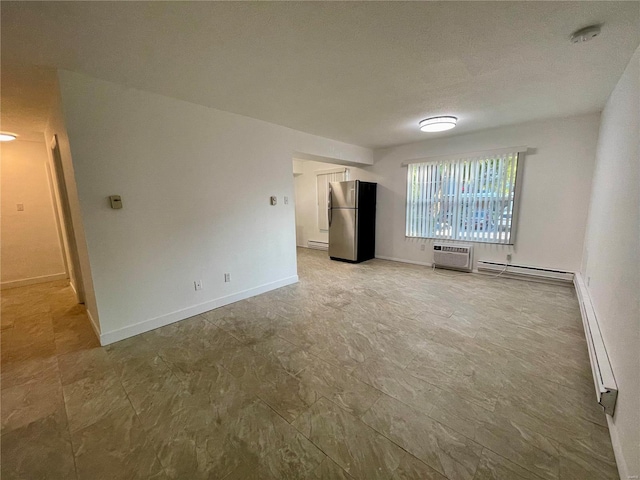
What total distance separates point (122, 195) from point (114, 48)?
1.22 metres

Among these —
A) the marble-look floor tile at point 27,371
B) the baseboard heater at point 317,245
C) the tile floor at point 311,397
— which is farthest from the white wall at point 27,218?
the baseboard heater at point 317,245

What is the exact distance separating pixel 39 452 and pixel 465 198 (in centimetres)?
557

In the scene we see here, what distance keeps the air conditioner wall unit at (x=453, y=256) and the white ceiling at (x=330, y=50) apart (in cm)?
243

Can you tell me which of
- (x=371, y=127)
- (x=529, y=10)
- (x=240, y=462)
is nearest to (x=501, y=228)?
(x=371, y=127)

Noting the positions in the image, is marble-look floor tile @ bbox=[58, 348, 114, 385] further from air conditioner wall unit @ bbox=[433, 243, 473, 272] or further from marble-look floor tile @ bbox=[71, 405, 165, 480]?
air conditioner wall unit @ bbox=[433, 243, 473, 272]

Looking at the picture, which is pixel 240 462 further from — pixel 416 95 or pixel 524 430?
pixel 416 95

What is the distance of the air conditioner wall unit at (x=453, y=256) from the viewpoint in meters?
4.59

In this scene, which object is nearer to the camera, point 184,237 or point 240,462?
point 240,462

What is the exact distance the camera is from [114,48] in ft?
5.97

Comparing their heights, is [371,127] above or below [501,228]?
above

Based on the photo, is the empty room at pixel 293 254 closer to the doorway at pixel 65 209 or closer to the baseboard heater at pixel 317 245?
the doorway at pixel 65 209

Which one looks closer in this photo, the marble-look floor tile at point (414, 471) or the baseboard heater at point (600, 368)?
the marble-look floor tile at point (414, 471)

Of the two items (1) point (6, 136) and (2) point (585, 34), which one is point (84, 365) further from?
(2) point (585, 34)

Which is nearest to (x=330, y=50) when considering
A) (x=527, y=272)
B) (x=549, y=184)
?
(x=549, y=184)
